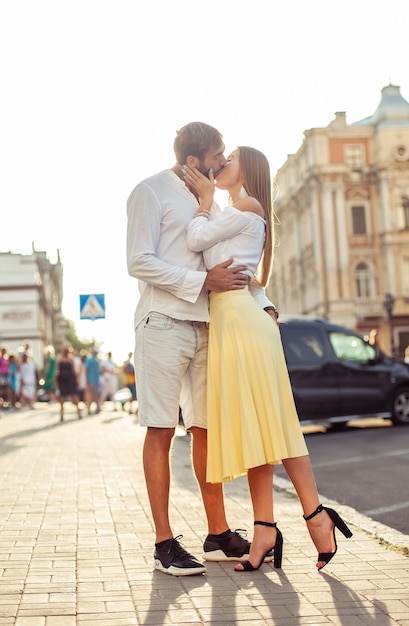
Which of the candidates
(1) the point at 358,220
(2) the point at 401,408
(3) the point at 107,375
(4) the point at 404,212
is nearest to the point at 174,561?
(2) the point at 401,408

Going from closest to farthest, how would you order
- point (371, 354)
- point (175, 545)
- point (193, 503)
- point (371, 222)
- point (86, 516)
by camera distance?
1. point (175, 545)
2. point (86, 516)
3. point (193, 503)
4. point (371, 354)
5. point (371, 222)

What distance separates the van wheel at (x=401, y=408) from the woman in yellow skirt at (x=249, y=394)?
12057mm

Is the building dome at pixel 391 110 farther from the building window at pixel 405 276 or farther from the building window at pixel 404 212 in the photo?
the building window at pixel 405 276

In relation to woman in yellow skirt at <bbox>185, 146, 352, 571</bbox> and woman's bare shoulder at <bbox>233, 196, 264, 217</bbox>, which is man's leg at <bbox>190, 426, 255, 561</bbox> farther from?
woman's bare shoulder at <bbox>233, 196, 264, 217</bbox>

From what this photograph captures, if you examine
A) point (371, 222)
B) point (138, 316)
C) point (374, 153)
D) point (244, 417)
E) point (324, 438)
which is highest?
point (374, 153)

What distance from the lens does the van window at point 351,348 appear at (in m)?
16.2

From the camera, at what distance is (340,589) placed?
4.46 metres

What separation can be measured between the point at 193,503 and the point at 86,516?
3.09 ft

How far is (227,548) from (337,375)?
10934mm

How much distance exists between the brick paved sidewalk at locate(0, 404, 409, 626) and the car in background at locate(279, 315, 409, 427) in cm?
711

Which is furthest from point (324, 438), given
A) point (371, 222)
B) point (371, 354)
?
point (371, 222)

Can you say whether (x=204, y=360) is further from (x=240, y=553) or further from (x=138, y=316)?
(x=240, y=553)

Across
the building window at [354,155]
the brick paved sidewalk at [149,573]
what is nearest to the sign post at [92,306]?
the brick paved sidewalk at [149,573]

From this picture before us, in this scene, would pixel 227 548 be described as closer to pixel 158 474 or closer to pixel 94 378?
pixel 158 474
